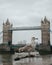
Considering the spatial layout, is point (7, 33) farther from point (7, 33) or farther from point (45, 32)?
point (45, 32)

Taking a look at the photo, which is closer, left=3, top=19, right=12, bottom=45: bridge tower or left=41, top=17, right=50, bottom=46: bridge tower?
left=41, top=17, right=50, bottom=46: bridge tower

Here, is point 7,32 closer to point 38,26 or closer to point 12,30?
point 12,30

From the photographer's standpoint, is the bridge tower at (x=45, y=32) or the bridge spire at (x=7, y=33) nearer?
the bridge tower at (x=45, y=32)

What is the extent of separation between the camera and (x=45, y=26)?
393 ft

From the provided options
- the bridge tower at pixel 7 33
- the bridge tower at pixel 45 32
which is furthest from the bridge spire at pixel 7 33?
the bridge tower at pixel 45 32

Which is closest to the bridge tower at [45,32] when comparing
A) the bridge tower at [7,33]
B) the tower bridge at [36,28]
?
the tower bridge at [36,28]

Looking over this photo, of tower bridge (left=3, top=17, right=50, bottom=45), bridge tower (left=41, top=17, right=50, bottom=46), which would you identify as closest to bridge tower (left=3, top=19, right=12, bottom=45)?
tower bridge (left=3, top=17, right=50, bottom=45)

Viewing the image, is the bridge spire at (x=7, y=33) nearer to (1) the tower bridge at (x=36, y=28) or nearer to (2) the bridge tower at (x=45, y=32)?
(1) the tower bridge at (x=36, y=28)

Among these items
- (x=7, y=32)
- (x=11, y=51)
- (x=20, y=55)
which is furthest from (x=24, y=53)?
(x=7, y=32)

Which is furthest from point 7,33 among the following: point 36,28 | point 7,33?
point 36,28

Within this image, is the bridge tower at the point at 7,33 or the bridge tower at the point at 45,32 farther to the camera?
the bridge tower at the point at 7,33

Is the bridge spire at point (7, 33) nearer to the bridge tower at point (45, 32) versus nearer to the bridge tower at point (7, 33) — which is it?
the bridge tower at point (7, 33)

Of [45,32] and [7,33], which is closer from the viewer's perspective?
[45,32]

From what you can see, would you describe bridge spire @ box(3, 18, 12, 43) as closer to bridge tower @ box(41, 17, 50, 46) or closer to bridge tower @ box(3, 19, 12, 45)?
bridge tower @ box(3, 19, 12, 45)
